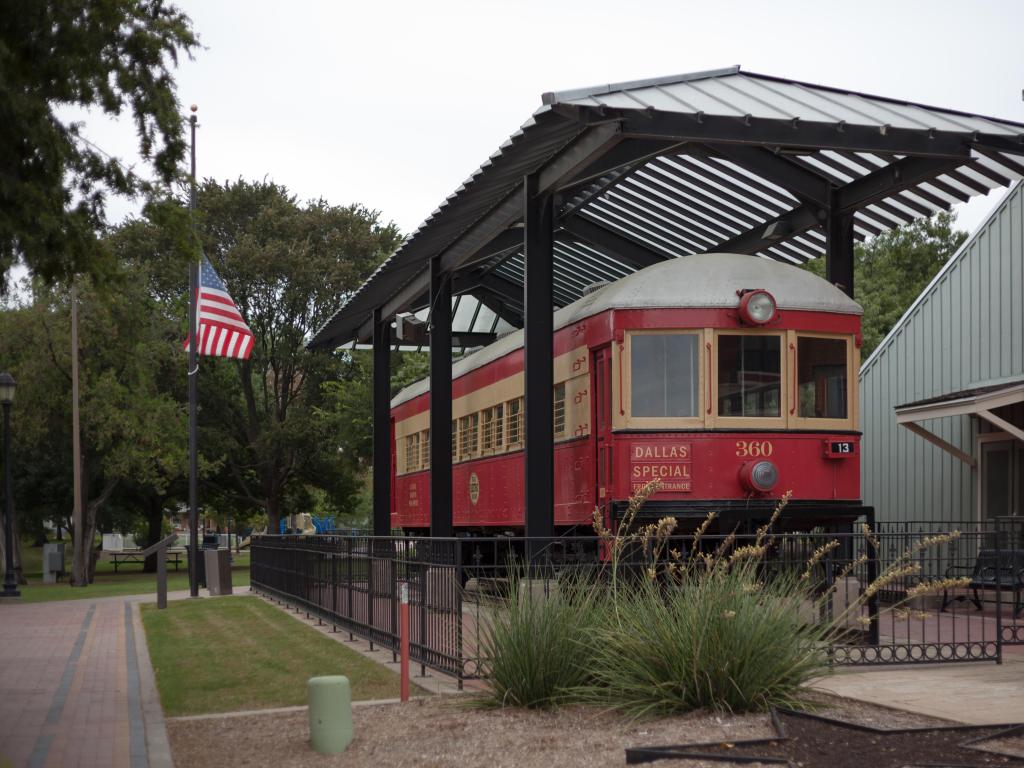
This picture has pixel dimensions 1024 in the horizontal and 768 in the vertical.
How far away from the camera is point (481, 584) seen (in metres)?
10.8

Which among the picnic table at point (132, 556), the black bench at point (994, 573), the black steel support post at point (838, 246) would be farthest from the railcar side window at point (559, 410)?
the picnic table at point (132, 556)

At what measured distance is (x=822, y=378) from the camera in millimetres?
14898

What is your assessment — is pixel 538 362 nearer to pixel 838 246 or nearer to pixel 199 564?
pixel 838 246

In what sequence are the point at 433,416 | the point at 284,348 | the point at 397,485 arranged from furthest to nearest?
the point at 284,348
the point at 397,485
the point at 433,416

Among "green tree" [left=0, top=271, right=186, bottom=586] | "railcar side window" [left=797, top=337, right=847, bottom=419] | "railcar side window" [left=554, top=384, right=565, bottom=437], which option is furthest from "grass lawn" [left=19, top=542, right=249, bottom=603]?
"railcar side window" [left=797, top=337, right=847, bottom=419]

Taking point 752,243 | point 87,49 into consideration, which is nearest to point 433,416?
point 752,243

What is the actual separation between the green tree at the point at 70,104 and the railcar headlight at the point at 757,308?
631cm

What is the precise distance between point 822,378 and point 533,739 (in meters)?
7.94

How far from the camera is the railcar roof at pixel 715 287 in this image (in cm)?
1446

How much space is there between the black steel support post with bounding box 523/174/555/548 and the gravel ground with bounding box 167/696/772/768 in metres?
5.49

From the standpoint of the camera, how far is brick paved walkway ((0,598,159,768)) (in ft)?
27.7

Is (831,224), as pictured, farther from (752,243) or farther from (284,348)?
(284,348)

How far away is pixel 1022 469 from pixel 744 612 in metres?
10.7

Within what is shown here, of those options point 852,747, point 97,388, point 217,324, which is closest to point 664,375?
point 852,747
